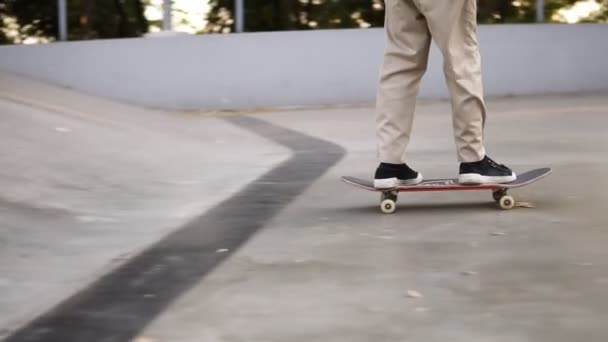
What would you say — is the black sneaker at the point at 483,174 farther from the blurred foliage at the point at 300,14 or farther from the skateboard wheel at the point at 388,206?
the blurred foliage at the point at 300,14

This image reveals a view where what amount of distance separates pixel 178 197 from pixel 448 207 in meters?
1.61

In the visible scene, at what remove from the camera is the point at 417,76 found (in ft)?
17.6

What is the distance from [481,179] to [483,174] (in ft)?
0.11

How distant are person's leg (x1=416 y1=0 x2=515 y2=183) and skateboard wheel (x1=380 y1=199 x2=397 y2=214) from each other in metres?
0.36

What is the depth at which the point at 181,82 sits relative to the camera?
1419cm

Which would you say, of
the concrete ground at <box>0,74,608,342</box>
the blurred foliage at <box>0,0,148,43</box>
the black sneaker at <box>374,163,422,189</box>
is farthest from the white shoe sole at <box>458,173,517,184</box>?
the blurred foliage at <box>0,0,148,43</box>

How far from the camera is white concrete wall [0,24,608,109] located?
14.1 metres

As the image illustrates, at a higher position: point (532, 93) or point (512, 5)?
point (512, 5)

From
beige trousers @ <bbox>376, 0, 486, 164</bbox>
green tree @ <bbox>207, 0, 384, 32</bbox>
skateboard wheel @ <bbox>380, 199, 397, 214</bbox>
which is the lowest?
skateboard wheel @ <bbox>380, 199, 397, 214</bbox>

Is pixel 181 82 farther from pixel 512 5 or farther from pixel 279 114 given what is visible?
pixel 512 5

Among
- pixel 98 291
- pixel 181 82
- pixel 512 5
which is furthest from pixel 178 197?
pixel 512 5

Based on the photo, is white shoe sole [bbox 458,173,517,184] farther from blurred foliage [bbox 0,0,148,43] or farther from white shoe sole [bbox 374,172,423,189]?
blurred foliage [bbox 0,0,148,43]

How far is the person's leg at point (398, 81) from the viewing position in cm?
530

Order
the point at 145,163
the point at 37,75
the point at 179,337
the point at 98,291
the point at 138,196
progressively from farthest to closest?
1. the point at 37,75
2. the point at 145,163
3. the point at 138,196
4. the point at 98,291
5. the point at 179,337
